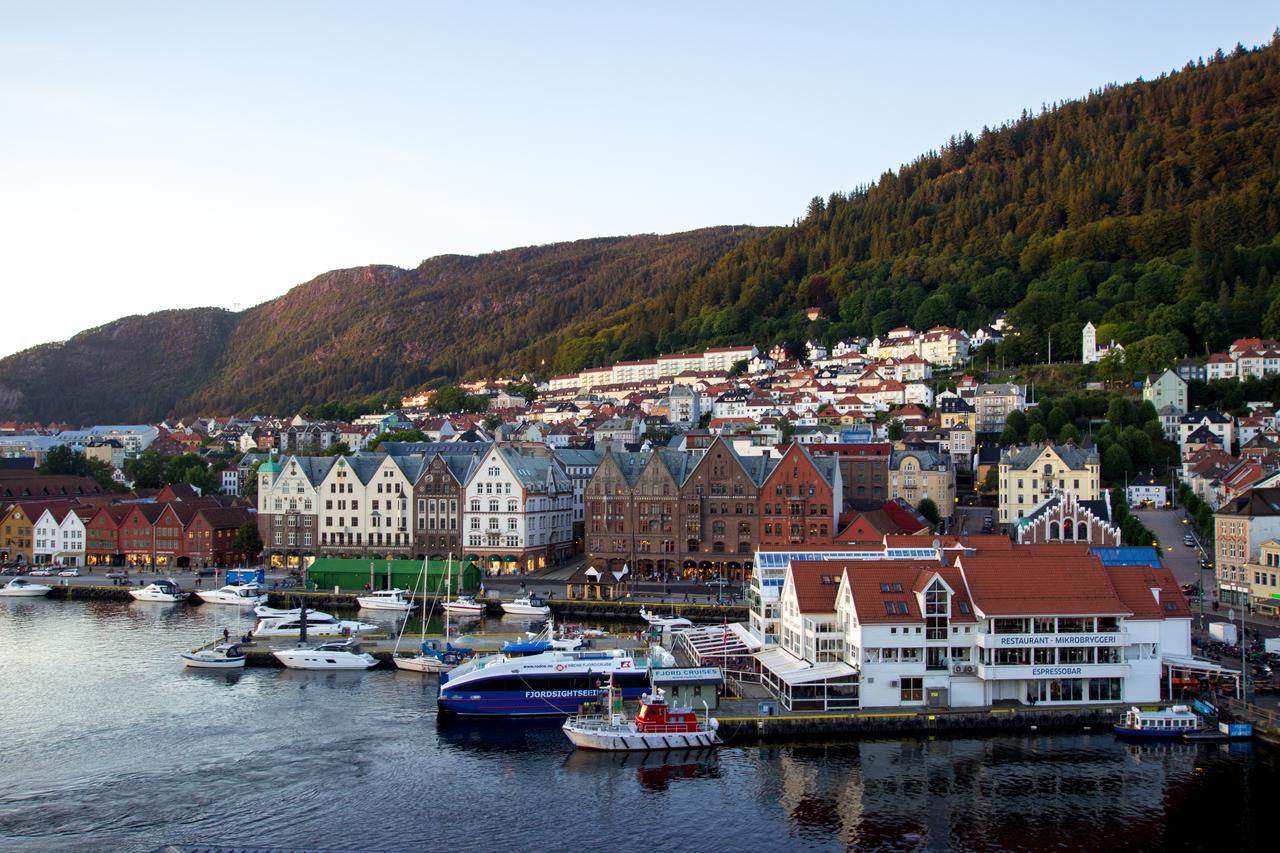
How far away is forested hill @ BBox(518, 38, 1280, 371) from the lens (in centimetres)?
12581

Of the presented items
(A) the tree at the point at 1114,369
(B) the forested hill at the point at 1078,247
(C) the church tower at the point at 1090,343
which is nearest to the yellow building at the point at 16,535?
(A) the tree at the point at 1114,369

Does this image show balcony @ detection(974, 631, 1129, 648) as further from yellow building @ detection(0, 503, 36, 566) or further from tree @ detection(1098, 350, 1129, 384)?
tree @ detection(1098, 350, 1129, 384)

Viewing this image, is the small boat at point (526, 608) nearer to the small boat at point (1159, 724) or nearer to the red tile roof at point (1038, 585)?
the red tile roof at point (1038, 585)

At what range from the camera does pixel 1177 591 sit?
4306cm

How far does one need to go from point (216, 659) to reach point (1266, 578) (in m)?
49.3

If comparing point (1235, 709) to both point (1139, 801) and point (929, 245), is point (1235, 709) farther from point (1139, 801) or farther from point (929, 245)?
point (929, 245)

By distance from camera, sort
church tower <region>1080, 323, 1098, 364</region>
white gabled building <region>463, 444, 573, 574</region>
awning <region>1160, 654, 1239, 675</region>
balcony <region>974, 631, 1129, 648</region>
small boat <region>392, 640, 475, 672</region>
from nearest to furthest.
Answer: balcony <region>974, 631, 1129, 648</region> → awning <region>1160, 654, 1239, 675</region> → small boat <region>392, 640, 475, 672</region> → white gabled building <region>463, 444, 573, 574</region> → church tower <region>1080, 323, 1098, 364</region>

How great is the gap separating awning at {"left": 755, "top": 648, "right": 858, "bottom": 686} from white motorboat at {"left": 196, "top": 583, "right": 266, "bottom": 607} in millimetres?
37300

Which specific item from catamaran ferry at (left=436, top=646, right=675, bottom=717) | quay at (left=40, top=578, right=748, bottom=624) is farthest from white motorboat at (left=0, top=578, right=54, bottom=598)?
catamaran ferry at (left=436, top=646, right=675, bottom=717)

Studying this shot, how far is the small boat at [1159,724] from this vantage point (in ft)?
123

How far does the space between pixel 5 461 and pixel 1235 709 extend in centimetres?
12470

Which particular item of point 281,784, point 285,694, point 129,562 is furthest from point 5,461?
point 281,784

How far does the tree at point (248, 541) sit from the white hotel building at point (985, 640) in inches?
2142

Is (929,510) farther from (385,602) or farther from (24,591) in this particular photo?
(24,591)
